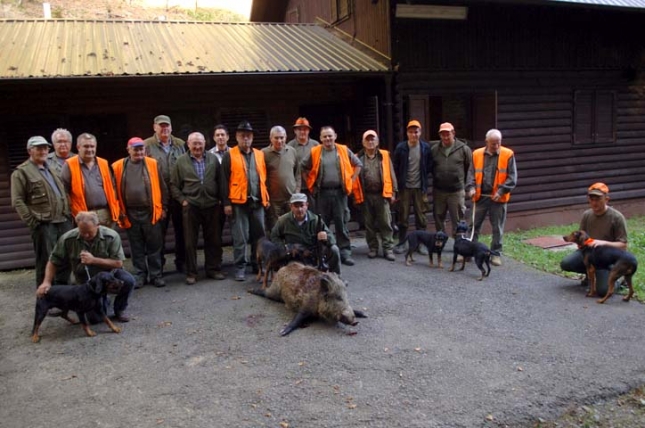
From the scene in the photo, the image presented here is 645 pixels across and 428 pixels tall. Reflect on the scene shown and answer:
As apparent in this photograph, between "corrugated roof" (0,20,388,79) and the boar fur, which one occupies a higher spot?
"corrugated roof" (0,20,388,79)

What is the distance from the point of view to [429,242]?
25.3ft

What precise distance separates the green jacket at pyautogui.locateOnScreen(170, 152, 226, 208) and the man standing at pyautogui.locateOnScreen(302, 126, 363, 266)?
4.66 feet

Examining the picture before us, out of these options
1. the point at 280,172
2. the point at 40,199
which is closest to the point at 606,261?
the point at 280,172

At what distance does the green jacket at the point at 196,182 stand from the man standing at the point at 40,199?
1.38 meters

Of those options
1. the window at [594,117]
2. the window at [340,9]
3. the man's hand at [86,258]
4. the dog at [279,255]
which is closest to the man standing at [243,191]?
the dog at [279,255]

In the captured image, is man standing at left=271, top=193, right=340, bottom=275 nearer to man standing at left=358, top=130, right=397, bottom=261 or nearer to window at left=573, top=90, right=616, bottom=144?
man standing at left=358, top=130, right=397, bottom=261

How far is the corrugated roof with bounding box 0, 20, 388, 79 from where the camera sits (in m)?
8.38

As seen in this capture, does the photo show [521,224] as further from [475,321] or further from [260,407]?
[260,407]

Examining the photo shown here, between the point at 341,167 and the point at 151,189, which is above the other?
the point at 341,167

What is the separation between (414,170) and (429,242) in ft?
4.11

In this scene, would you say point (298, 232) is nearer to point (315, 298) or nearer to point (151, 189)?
point (315, 298)

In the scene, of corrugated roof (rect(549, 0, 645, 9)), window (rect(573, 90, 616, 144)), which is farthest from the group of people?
window (rect(573, 90, 616, 144))

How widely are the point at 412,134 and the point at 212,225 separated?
3.46 metres

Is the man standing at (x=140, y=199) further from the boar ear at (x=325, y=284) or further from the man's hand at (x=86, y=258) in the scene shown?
the boar ear at (x=325, y=284)
